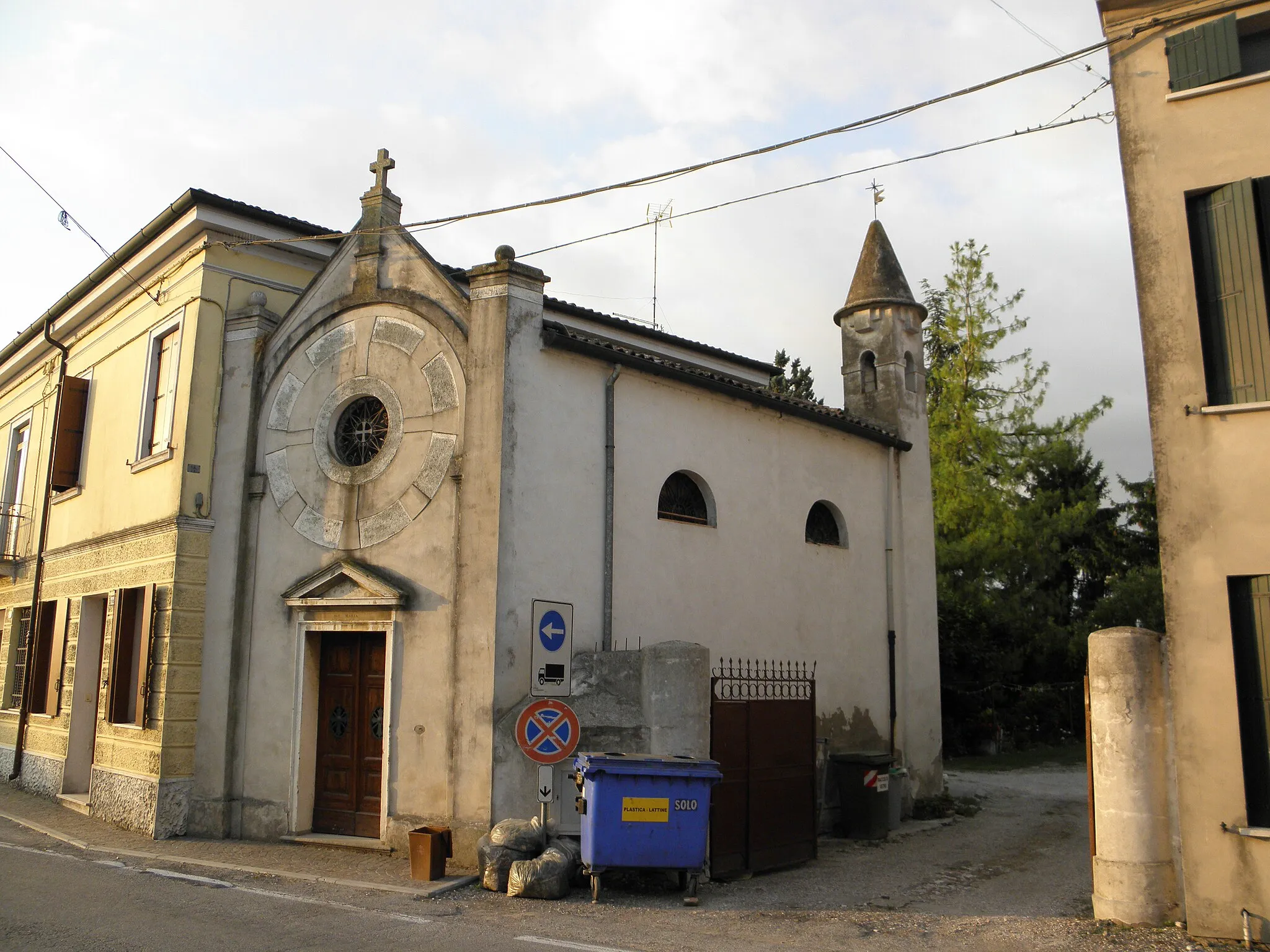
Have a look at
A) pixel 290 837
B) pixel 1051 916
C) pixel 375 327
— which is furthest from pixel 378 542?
pixel 1051 916

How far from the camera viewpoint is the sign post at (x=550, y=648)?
972cm

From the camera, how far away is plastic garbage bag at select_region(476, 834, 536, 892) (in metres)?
9.38

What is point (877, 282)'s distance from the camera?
17688 mm

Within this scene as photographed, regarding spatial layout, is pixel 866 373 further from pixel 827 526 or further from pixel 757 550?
pixel 757 550

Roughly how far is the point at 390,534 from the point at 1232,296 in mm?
8648

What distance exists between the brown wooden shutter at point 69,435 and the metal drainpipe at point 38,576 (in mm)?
76

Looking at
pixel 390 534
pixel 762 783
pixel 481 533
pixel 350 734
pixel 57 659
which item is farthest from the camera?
pixel 57 659

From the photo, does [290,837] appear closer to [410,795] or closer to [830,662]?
[410,795]

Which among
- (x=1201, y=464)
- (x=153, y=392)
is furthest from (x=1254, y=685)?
(x=153, y=392)

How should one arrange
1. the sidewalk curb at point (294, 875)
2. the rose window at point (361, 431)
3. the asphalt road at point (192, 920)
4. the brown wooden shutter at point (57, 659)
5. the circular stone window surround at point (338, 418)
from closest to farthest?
1. the asphalt road at point (192, 920)
2. the sidewalk curb at point (294, 875)
3. the circular stone window surround at point (338, 418)
4. the rose window at point (361, 431)
5. the brown wooden shutter at point (57, 659)

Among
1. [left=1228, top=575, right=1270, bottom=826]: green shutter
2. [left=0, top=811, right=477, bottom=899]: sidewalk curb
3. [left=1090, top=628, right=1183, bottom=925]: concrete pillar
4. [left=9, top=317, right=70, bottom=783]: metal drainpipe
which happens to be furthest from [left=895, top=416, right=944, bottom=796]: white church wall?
[left=9, top=317, right=70, bottom=783]: metal drainpipe

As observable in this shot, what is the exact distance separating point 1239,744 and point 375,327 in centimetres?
978

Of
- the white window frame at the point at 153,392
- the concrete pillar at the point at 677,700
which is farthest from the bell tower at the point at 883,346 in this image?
the white window frame at the point at 153,392

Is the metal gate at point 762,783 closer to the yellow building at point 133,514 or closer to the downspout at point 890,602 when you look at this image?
the downspout at point 890,602
